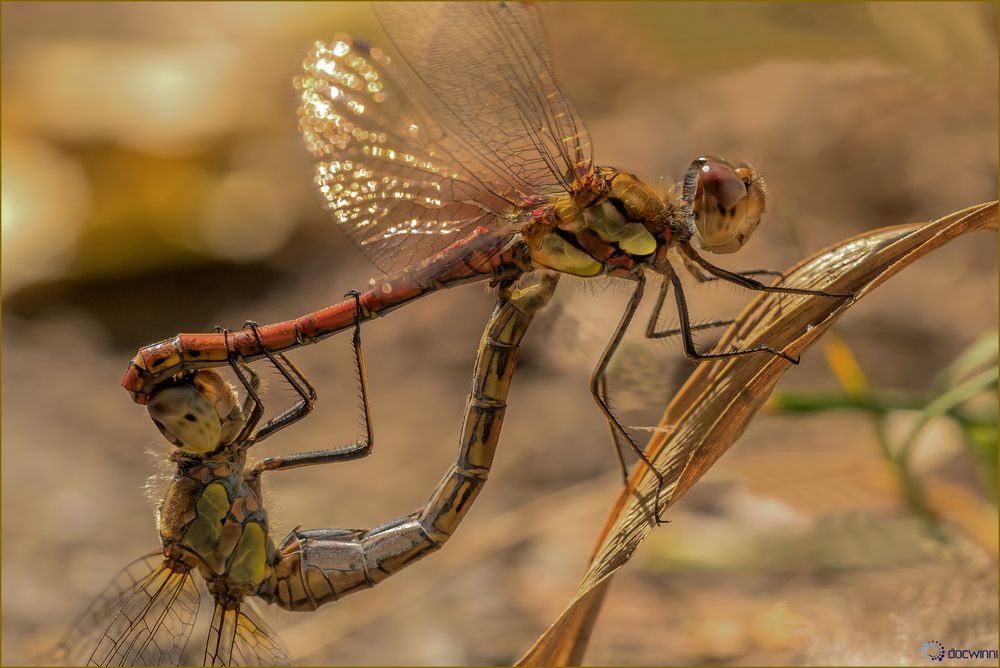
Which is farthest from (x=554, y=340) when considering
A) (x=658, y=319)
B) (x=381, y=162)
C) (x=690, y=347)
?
(x=690, y=347)

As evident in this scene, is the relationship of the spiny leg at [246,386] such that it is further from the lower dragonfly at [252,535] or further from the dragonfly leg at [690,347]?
the dragonfly leg at [690,347]

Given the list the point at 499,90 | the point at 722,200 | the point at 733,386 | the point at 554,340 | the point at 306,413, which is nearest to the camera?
the point at 733,386

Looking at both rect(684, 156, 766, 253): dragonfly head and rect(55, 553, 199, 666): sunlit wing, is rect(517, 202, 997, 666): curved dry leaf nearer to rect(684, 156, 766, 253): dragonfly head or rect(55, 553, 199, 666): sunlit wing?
rect(684, 156, 766, 253): dragonfly head

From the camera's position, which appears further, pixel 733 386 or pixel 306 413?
pixel 306 413

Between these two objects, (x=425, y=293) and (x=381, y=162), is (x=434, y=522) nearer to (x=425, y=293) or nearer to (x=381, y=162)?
(x=425, y=293)

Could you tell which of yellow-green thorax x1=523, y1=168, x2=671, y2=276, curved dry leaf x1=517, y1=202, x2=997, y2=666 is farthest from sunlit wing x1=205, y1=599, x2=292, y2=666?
yellow-green thorax x1=523, y1=168, x2=671, y2=276

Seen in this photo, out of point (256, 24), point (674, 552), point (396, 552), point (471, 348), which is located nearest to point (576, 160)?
point (396, 552)

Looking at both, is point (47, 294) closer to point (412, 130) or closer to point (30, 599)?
point (30, 599)
